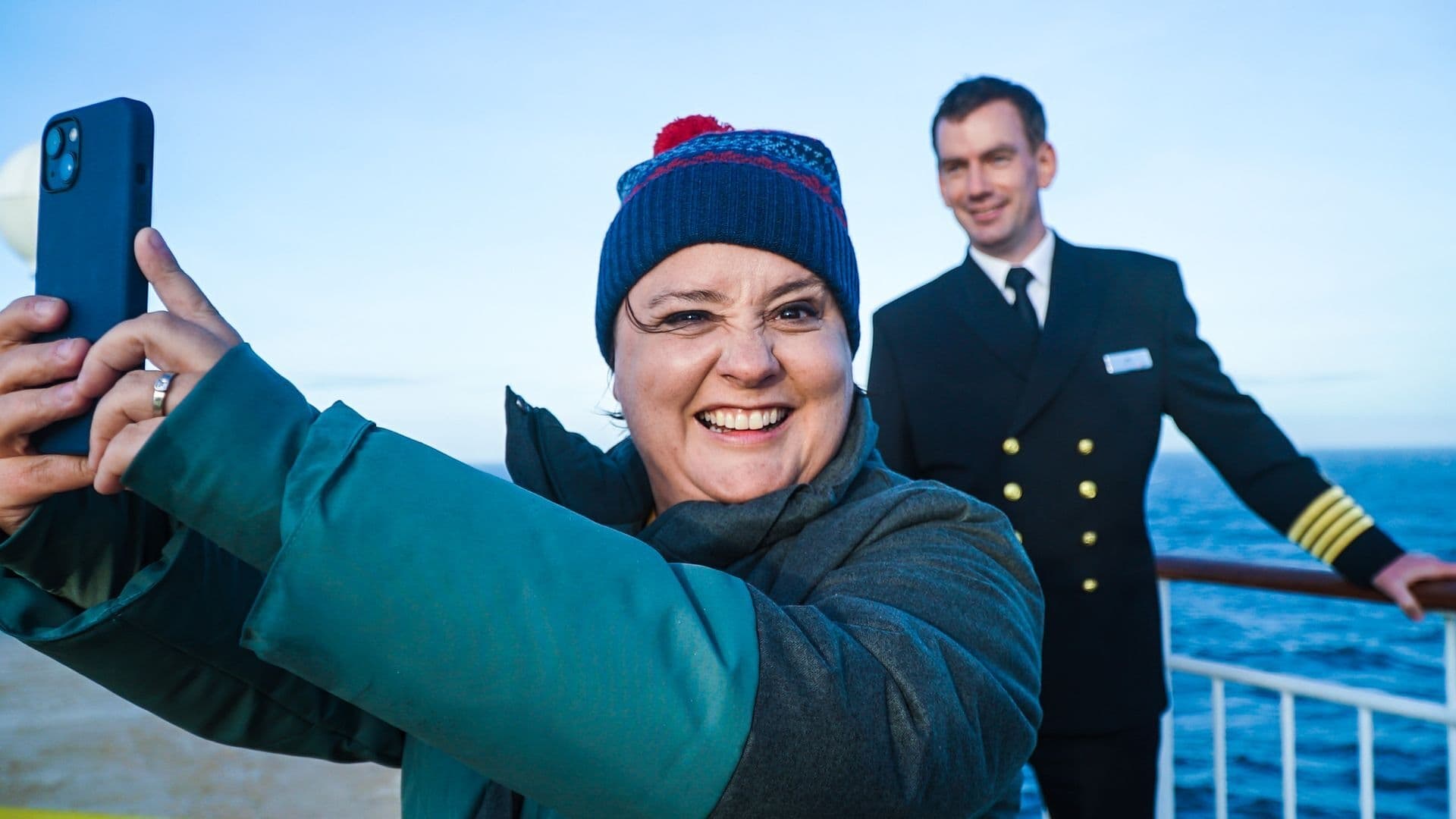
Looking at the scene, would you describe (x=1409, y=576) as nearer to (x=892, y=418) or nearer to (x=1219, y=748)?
(x=1219, y=748)

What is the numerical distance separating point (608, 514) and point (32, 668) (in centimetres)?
563

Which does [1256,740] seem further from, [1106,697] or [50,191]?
[50,191]

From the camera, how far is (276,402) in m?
0.69

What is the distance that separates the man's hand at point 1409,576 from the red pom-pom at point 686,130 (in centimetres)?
183

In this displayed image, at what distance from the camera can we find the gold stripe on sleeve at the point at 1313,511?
8.34ft

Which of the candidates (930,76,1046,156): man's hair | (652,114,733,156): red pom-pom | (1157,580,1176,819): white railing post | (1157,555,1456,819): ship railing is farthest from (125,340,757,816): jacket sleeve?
(930,76,1046,156): man's hair

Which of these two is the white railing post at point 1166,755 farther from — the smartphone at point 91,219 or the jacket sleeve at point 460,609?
the smartphone at point 91,219

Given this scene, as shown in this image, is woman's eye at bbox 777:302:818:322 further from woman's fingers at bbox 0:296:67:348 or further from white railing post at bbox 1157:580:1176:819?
white railing post at bbox 1157:580:1176:819

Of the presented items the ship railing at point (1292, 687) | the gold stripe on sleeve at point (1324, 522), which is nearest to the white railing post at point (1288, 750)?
the ship railing at point (1292, 687)

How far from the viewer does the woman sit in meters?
0.64

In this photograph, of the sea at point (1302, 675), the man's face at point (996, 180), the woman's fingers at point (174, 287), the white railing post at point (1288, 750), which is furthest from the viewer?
the sea at point (1302, 675)

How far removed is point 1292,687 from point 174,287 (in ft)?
8.80

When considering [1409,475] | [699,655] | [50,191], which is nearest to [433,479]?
[699,655]

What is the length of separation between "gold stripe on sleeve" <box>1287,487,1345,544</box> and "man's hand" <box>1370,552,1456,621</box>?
0.23 meters
